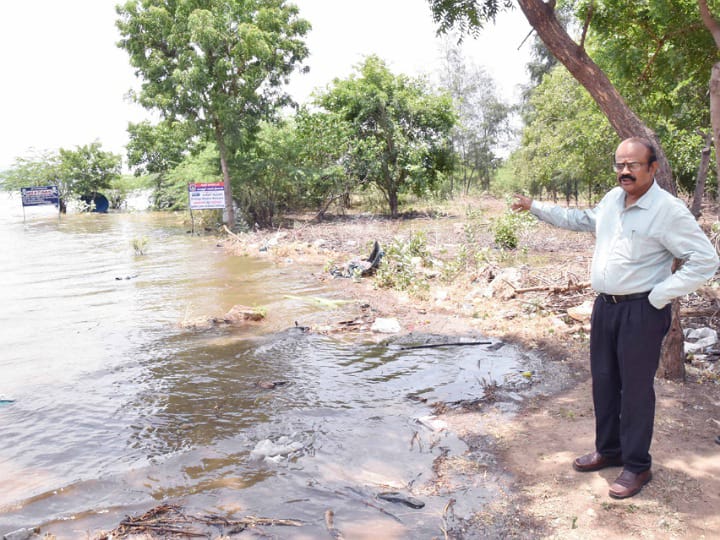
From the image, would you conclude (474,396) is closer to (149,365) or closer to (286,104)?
(149,365)

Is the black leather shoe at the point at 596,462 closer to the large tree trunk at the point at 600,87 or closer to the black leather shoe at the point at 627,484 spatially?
the black leather shoe at the point at 627,484

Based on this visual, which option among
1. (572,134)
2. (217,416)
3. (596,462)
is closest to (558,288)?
(596,462)

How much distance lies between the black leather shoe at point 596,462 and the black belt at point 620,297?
0.97 metres

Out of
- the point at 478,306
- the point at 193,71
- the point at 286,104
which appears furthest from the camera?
the point at 286,104

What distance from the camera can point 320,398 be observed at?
472cm

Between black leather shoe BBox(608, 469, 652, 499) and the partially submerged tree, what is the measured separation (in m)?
17.0

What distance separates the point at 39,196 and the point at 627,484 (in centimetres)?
3228

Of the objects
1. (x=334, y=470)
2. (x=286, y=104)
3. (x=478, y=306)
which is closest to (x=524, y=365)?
(x=478, y=306)

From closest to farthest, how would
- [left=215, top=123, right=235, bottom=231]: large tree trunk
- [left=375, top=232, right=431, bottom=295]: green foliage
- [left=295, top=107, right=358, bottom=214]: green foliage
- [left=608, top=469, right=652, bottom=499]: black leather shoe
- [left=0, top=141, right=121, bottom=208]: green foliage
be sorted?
1. [left=608, top=469, right=652, bottom=499]: black leather shoe
2. [left=375, top=232, right=431, bottom=295]: green foliage
3. [left=215, top=123, right=235, bottom=231]: large tree trunk
4. [left=295, top=107, right=358, bottom=214]: green foliage
5. [left=0, top=141, right=121, bottom=208]: green foliage

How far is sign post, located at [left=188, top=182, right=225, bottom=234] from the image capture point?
60.4ft

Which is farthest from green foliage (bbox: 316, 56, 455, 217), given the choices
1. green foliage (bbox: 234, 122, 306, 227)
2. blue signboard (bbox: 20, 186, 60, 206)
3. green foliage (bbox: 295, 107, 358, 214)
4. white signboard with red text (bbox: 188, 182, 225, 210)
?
blue signboard (bbox: 20, 186, 60, 206)

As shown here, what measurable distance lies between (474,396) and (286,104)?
1731 centimetres

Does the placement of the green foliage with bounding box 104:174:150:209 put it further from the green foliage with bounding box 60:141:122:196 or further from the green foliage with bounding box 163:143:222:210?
the green foliage with bounding box 163:143:222:210

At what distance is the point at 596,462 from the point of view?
10.2 feet
